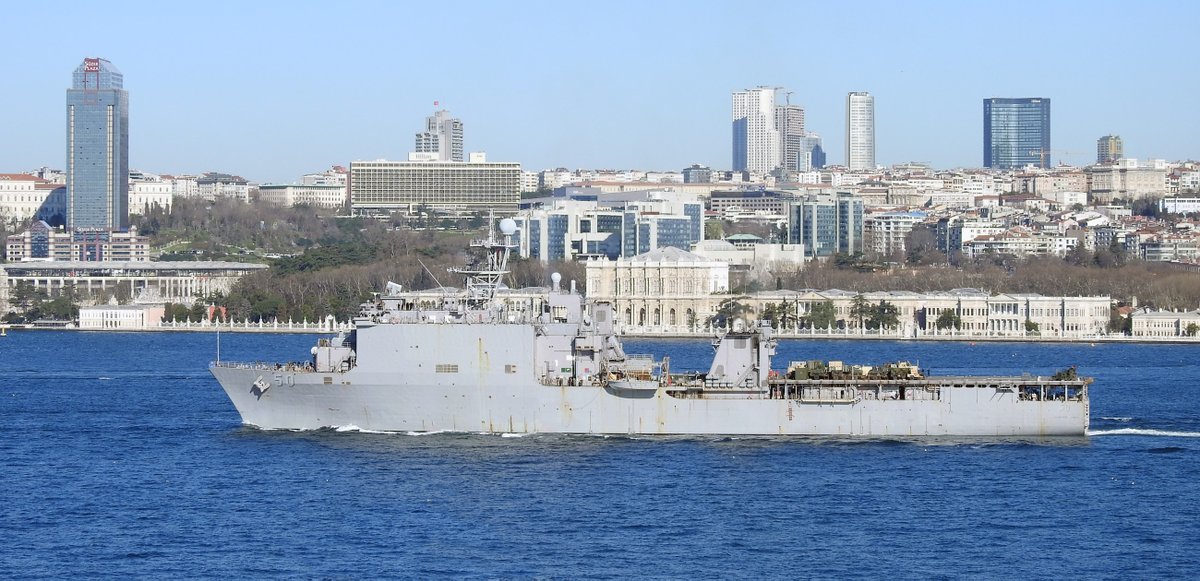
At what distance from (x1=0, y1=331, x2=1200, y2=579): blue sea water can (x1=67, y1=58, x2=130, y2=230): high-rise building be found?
11528 centimetres

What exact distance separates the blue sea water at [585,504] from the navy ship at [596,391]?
54 centimetres

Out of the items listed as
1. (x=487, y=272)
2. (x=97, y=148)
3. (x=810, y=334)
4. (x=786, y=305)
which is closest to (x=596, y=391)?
(x=487, y=272)

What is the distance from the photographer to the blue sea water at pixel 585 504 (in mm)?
31688

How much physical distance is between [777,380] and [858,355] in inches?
1486

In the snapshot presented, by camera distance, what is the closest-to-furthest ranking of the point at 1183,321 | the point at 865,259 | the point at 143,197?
the point at 1183,321 → the point at 865,259 → the point at 143,197

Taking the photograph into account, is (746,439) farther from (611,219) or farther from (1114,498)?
(611,219)

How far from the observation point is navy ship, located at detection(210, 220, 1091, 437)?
140 feet

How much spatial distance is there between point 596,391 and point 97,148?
128 m

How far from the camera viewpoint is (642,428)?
1690 inches

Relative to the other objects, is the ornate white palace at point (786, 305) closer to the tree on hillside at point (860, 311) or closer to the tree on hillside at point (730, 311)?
the tree on hillside at point (730, 311)

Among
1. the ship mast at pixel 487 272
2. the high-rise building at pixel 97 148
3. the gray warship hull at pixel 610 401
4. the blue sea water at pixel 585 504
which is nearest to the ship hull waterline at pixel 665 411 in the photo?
the gray warship hull at pixel 610 401

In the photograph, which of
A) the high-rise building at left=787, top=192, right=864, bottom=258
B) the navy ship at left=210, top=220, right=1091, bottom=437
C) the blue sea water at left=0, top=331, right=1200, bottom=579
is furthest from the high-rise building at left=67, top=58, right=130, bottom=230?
the navy ship at left=210, top=220, right=1091, bottom=437

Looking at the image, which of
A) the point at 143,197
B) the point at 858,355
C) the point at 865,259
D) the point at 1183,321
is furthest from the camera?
the point at 143,197

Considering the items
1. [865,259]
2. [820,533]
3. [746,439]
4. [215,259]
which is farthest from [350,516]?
[215,259]
